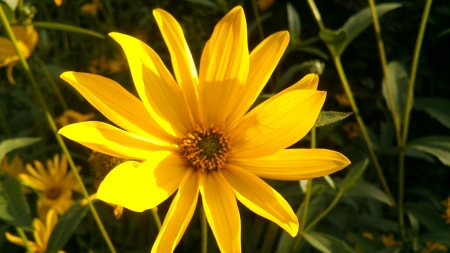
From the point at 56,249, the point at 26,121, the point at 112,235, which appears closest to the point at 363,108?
the point at 112,235

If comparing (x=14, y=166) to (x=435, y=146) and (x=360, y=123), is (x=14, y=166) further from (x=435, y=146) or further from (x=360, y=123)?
(x=435, y=146)

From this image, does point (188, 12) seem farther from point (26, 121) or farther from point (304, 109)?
point (304, 109)

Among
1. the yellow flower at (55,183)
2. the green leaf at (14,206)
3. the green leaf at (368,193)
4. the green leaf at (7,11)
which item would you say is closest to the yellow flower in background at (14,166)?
the yellow flower at (55,183)

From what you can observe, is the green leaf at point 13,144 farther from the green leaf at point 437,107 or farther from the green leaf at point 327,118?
the green leaf at point 437,107

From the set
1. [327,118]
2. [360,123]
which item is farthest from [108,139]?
[360,123]

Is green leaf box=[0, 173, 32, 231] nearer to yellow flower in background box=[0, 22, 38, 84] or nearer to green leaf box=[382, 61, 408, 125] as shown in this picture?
yellow flower in background box=[0, 22, 38, 84]
